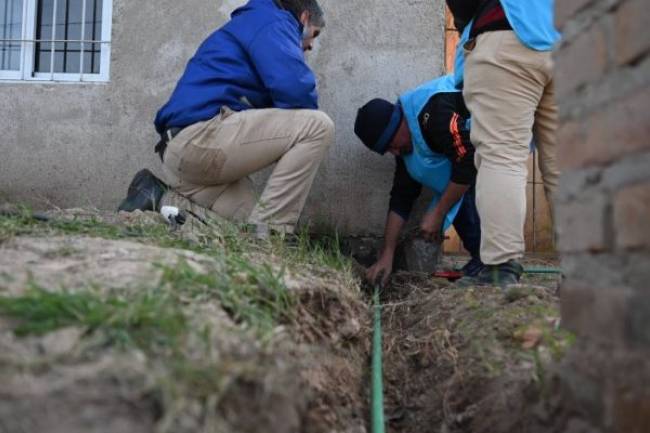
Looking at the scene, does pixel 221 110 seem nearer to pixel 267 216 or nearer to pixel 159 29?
pixel 267 216

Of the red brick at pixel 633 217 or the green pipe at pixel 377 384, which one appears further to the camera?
the green pipe at pixel 377 384

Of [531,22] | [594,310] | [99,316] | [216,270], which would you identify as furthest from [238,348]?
[531,22]

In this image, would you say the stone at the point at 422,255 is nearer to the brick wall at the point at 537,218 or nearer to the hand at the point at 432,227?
the hand at the point at 432,227

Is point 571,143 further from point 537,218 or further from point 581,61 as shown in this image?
point 537,218

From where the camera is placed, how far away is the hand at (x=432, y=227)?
3857mm

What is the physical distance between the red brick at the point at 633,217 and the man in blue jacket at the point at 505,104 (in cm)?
146

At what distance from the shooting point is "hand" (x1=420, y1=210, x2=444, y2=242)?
→ 3857 mm

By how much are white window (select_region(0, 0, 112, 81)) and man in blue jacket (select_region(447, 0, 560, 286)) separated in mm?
2381

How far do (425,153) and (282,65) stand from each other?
0.84 meters

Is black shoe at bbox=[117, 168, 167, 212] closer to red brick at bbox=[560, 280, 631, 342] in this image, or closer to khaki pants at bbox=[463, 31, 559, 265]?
khaki pants at bbox=[463, 31, 559, 265]

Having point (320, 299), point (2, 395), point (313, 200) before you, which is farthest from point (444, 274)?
point (2, 395)

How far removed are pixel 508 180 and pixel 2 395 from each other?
2154mm

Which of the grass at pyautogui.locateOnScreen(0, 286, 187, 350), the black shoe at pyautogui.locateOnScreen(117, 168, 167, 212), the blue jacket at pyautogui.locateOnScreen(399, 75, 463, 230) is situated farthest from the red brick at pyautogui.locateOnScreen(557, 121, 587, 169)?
the black shoe at pyautogui.locateOnScreen(117, 168, 167, 212)

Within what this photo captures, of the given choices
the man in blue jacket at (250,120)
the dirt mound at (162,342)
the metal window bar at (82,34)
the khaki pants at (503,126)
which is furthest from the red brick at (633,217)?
the metal window bar at (82,34)
